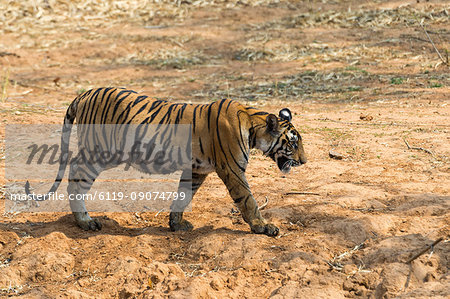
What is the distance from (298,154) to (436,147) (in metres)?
2.74

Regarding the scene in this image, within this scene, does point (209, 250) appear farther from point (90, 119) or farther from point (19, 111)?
point (19, 111)

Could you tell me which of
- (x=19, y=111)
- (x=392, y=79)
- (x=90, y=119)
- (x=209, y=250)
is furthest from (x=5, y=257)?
(x=392, y=79)

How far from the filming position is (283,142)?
490cm

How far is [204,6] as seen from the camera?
17625 mm

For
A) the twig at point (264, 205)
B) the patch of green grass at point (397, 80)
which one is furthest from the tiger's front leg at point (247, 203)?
the patch of green grass at point (397, 80)

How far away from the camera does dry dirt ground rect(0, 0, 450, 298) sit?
4.13 metres

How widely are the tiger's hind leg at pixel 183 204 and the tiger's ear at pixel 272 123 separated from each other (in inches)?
34.8

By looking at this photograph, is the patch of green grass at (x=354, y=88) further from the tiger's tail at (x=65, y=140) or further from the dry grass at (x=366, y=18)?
the tiger's tail at (x=65, y=140)

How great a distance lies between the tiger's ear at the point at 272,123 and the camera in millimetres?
4771

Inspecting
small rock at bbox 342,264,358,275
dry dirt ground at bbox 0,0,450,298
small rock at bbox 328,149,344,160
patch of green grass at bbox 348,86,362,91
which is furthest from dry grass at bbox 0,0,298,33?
small rock at bbox 342,264,358,275

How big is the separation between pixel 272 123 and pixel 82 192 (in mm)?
1983

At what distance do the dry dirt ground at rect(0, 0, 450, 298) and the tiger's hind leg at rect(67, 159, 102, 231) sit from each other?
16 cm

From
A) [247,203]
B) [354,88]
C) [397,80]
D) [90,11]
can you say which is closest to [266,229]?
[247,203]
